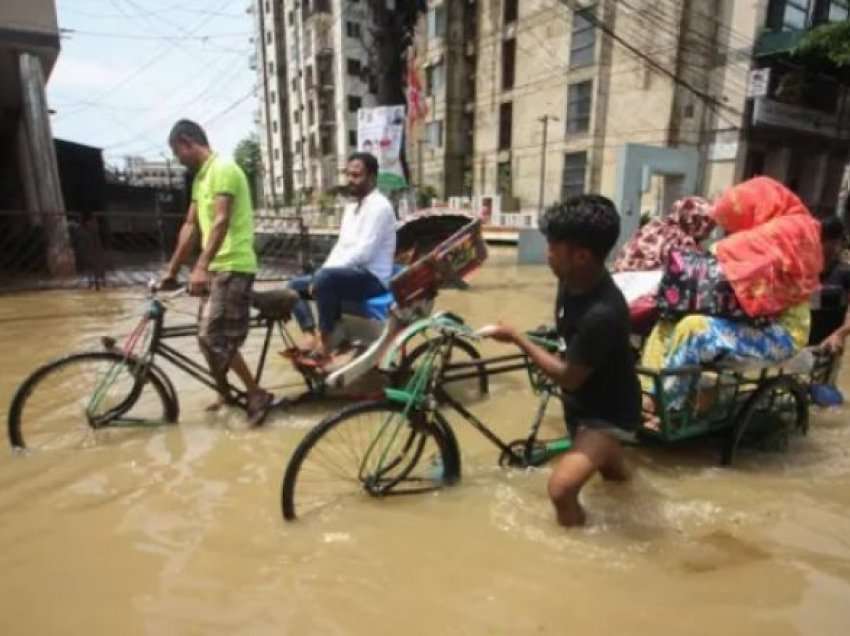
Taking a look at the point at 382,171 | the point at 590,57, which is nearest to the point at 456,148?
the point at 590,57

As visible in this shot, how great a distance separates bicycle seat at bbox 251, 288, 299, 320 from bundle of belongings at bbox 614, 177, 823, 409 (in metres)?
2.55

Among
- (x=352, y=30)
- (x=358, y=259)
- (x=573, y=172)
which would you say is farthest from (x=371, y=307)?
(x=352, y=30)

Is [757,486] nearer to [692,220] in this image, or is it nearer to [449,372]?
[692,220]

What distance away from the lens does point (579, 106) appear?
79.0ft

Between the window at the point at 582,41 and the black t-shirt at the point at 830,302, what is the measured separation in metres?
21.9

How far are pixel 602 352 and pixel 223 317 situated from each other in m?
2.57

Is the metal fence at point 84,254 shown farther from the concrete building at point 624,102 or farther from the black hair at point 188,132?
the concrete building at point 624,102

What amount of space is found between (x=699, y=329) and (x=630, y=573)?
1405 mm

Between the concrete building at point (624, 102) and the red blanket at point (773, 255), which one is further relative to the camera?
the concrete building at point (624, 102)

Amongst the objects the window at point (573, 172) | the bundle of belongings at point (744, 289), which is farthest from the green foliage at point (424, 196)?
the bundle of belongings at point (744, 289)

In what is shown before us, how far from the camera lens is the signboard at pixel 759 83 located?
1792 cm

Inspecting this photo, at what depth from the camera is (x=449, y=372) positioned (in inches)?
120

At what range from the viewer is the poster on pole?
9234mm

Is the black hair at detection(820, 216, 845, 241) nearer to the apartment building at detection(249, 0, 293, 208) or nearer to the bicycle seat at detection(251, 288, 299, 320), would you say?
the bicycle seat at detection(251, 288, 299, 320)
